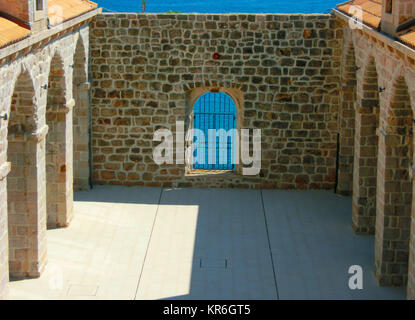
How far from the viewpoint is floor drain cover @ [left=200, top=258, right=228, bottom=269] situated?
41.5ft

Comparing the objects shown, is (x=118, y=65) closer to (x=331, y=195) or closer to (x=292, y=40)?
(x=292, y=40)

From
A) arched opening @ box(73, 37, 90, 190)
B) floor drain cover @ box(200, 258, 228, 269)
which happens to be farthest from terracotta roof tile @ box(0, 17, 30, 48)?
arched opening @ box(73, 37, 90, 190)

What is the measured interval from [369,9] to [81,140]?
6.57m

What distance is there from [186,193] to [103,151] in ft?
6.64

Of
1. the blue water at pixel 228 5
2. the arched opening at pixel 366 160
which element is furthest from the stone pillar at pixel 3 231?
the blue water at pixel 228 5

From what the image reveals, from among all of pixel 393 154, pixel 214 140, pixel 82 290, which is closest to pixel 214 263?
pixel 82 290

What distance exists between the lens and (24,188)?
11727mm

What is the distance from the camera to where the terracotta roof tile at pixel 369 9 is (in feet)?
40.7

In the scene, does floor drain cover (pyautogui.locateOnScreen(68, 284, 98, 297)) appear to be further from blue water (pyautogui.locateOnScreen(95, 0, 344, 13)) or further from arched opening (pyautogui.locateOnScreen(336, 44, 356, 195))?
blue water (pyautogui.locateOnScreen(95, 0, 344, 13))

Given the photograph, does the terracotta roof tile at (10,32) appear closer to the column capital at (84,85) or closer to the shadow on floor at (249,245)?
the shadow on floor at (249,245)

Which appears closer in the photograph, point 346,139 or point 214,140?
point 346,139

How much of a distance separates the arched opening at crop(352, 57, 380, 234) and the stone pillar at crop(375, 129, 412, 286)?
1934mm

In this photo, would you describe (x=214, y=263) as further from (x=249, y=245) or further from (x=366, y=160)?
(x=366, y=160)

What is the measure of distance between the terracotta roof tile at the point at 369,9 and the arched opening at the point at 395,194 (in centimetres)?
160
